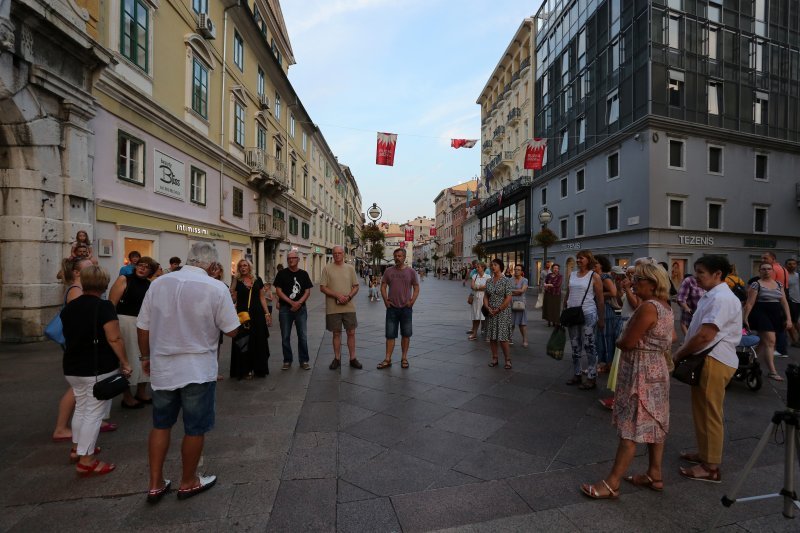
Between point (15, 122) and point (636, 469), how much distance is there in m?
11.4

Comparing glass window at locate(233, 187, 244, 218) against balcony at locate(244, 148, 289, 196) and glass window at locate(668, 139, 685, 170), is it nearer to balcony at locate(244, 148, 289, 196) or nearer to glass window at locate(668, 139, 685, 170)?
balcony at locate(244, 148, 289, 196)

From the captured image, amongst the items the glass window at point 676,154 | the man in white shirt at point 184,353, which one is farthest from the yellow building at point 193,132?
the glass window at point 676,154

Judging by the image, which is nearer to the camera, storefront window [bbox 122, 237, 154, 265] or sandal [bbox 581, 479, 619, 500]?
sandal [bbox 581, 479, 619, 500]

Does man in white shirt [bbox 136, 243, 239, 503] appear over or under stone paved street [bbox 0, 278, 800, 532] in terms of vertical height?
over

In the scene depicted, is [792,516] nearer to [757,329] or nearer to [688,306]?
[688,306]

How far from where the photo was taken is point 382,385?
219 inches

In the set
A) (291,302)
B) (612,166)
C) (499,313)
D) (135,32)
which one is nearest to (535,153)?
(612,166)

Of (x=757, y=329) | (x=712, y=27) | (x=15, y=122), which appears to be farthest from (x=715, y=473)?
(x=712, y=27)

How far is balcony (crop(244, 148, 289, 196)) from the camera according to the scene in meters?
20.3

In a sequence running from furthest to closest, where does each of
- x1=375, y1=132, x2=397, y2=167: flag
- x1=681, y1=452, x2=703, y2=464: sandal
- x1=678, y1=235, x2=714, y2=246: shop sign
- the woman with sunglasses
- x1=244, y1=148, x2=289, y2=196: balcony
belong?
x1=678, y1=235, x2=714, y2=246: shop sign < x1=244, y1=148, x2=289, y2=196: balcony < x1=375, y1=132, x2=397, y2=167: flag < the woman with sunglasses < x1=681, y1=452, x2=703, y2=464: sandal

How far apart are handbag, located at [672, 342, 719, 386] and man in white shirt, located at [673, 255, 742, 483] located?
3 centimetres

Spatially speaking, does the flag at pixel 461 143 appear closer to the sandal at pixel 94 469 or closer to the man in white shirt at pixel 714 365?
the man in white shirt at pixel 714 365

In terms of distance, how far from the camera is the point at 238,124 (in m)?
19.1

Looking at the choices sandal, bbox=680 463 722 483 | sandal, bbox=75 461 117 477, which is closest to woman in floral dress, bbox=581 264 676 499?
sandal, bbox=680 463 722 483
